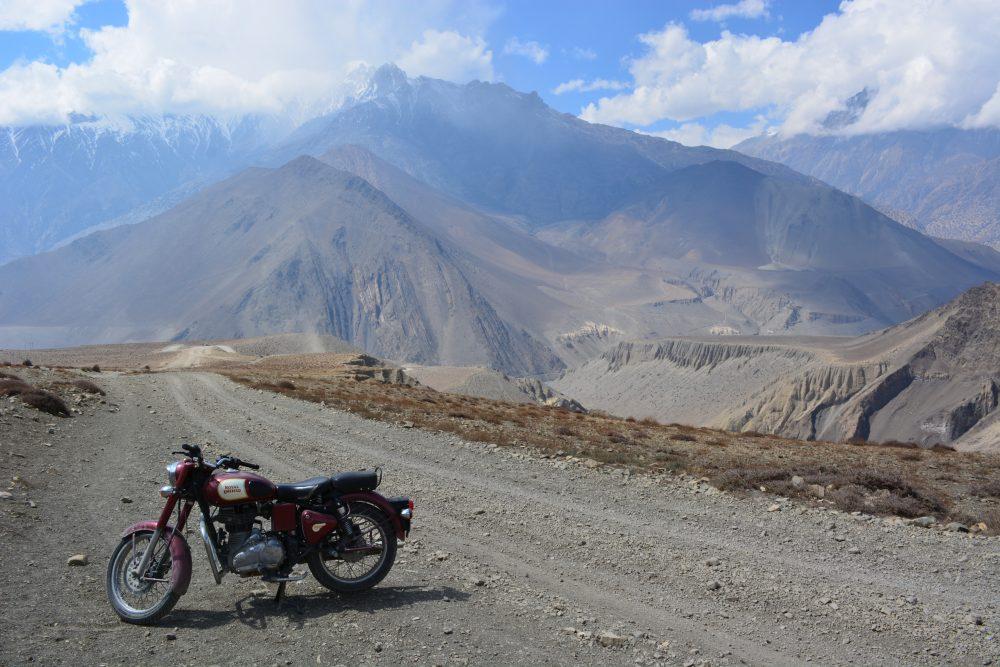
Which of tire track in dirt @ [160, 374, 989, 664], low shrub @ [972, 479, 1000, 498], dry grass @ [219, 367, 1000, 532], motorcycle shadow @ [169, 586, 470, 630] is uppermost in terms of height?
low shrub @ [972, 479, 1000, 498]

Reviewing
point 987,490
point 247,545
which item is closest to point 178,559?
point 247,545

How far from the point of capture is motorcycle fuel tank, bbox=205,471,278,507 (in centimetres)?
664

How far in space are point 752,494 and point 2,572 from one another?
10456mm

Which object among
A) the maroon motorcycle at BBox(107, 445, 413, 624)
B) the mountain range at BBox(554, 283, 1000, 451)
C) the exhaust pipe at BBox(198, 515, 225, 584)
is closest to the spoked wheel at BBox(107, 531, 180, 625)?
the maroon motorcycle at BBox(107, 445, 413, 624)

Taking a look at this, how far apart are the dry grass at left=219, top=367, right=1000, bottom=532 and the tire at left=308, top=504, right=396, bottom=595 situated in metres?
7.02

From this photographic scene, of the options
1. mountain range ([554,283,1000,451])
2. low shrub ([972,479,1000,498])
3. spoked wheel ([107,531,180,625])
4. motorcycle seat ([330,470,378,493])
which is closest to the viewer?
spoked wheel ([107,531,180,625])

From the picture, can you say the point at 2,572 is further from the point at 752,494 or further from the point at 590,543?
the point at 752,494

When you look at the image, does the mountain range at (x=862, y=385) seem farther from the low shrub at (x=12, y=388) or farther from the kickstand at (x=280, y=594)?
the low shrub at (x=12, y=388)

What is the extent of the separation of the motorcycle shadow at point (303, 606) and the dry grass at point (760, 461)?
268 inches

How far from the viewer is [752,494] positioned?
11703mm

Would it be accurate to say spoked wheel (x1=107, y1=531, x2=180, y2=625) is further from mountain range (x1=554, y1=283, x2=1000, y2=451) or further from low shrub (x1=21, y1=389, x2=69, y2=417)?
mountain range (x1=554, y1=283, x2=1000, y2=451)

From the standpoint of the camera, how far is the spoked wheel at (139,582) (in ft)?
20.9

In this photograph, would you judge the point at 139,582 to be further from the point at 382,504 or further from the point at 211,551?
the point at 382,504

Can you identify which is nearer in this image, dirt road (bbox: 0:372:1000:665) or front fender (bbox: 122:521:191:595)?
dirt road (bbox: 0:372:1000:665)
